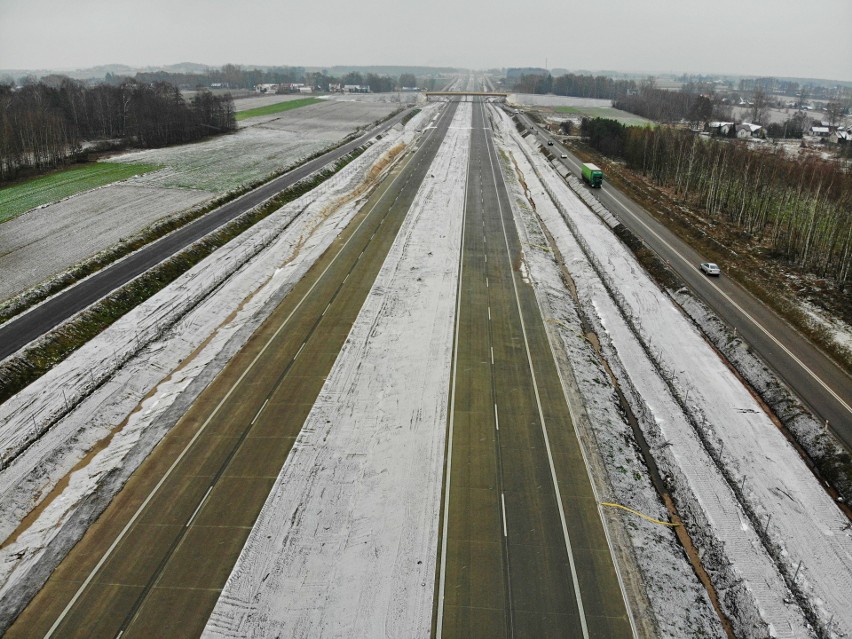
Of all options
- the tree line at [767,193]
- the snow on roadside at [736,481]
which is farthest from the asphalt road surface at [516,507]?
the tree line at [767,193]

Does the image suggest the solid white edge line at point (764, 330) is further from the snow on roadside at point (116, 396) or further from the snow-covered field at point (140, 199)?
the snow-covered field at point (140, 199)

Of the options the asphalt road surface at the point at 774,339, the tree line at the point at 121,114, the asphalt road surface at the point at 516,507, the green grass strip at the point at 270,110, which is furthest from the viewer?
the green grass strip at the point at 270,110

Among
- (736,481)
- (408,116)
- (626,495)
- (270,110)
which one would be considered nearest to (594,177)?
(736,481)

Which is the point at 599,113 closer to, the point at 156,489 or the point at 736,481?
the point at 736,481

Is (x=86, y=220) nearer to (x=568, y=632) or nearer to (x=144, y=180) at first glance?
(x=144, y=180)

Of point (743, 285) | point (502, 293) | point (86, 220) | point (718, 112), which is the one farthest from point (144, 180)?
point (718, 112)

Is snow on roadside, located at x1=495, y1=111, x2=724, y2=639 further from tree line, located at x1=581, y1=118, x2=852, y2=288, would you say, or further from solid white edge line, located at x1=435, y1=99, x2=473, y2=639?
tree line, located at x1=581, y1=118, x2=852, y2=288

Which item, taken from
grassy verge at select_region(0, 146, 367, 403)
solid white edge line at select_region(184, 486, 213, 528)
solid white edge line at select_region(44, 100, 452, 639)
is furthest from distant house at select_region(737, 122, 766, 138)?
solid white edge line at select_region(184, 486, 213, 528)

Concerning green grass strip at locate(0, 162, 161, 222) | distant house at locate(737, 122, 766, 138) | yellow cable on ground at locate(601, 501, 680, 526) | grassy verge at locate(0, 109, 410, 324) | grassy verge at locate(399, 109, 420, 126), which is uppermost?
grassy verge at locate(399, 109, 420, 126)
